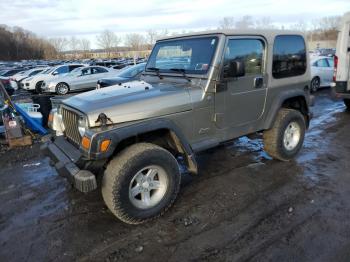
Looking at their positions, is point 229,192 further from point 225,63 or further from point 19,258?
point 19,258

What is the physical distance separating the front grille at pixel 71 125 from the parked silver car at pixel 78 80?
14013 mm

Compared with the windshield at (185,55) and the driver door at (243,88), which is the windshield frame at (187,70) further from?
the driver door at (243,88)

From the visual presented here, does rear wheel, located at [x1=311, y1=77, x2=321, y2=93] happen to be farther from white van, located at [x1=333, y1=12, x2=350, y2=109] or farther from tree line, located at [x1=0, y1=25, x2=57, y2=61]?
tree line, located at [x1=0, y1=25, x2=57, y2=61]

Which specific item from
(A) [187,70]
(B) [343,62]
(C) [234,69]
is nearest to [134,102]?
(A) [187,70]

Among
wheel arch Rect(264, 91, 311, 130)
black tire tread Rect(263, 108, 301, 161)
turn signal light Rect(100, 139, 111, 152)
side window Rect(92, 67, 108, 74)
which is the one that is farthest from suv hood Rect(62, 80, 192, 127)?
side window Rect(92, 67, 108, 74)

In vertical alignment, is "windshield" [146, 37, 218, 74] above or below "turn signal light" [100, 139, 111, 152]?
above

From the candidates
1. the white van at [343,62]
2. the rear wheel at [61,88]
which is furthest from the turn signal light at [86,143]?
the rear wheel at [61,88]

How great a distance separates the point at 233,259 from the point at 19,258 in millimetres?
2116

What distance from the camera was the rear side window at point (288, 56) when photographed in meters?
4.91

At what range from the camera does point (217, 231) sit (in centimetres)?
352

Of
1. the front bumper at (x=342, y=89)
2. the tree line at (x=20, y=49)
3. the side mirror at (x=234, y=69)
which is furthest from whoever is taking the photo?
the tree line at (x=20, y=49)

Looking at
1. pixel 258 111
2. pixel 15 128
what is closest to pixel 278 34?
pixel 258 111

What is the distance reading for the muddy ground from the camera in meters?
3.19

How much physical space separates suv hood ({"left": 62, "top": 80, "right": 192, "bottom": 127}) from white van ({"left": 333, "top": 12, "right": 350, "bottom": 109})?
6.78 m
